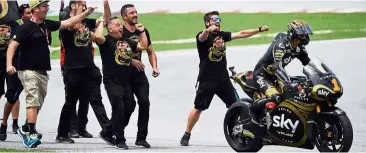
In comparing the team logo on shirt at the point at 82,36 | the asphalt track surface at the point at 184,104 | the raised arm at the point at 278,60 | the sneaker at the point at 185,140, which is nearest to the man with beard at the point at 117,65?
the team logo on shirt at the point at 82,36

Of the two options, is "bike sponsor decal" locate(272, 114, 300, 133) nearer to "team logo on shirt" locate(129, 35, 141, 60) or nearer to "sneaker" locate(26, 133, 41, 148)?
"team logo on shirt" locate(129, 35, 141, 60)

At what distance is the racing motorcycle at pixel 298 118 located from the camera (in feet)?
41.5

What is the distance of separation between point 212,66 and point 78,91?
1.75 m

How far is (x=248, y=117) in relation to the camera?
45.2 feet

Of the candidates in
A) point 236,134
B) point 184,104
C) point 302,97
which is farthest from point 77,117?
point 184,104

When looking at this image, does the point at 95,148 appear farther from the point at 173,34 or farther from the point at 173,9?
the point at 173,9

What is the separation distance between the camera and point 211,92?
1519 centimetres

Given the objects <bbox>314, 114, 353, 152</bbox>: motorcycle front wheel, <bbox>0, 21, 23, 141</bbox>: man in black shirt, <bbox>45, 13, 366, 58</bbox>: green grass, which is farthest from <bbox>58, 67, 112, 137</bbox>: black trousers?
<bbox>45, 13, 366, 58</bbox>: green grass

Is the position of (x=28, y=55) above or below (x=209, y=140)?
above

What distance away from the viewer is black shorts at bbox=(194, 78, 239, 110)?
49.8ft

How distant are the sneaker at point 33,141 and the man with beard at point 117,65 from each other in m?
1.02

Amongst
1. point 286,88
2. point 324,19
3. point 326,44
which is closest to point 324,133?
point 286,88

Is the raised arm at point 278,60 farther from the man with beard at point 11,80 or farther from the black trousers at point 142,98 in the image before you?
the man with beard at point 11,80

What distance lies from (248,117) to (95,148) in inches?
78.3
